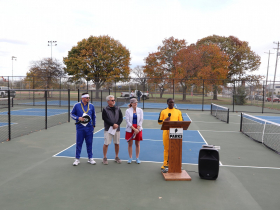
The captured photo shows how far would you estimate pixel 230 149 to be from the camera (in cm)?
763

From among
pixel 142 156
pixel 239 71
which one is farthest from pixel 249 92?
pixel 142 156

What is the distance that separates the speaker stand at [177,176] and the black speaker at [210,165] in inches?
12.4

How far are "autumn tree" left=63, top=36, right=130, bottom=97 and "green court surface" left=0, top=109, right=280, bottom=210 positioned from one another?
27089 millimetres

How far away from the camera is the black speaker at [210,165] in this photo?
4988 mm

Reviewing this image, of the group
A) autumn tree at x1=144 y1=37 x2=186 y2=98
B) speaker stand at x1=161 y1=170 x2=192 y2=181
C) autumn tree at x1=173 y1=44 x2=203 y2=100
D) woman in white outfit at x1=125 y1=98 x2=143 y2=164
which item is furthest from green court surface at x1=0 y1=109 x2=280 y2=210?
autumn tree at x1=144 y1=37 x2=186 y2=98

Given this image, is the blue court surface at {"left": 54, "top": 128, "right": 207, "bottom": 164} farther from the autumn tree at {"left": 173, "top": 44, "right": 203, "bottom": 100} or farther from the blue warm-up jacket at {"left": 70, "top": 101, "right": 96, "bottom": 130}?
the autumn tree at {"left": 173, "top": 44, "right": 203, "bottom": 100}

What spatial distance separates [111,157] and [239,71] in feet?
132

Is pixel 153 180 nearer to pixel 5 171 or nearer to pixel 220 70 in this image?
pixel 5 171

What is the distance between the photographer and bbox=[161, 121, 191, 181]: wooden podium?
4984mm

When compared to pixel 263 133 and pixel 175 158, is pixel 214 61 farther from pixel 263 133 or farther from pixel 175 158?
pixel 175 158

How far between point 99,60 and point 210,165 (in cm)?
3024

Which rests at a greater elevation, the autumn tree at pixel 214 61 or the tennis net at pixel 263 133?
the autumn tree at pixel 214 61

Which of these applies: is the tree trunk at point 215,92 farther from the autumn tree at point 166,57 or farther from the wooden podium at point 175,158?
the wooden podium at point 175,158

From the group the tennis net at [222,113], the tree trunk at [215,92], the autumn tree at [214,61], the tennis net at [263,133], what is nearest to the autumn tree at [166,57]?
the autumn tree at [214,61]
